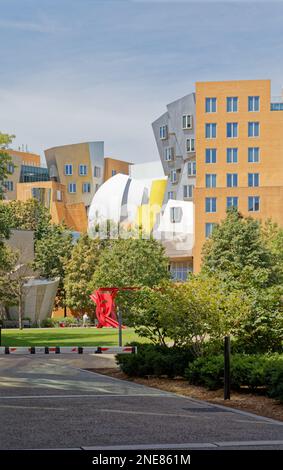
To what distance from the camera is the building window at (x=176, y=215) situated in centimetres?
11931

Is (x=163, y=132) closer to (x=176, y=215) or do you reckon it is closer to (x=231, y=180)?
(x=176, y=215)

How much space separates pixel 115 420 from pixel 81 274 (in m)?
84.3

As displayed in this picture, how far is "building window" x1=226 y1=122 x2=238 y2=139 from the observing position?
97375mm

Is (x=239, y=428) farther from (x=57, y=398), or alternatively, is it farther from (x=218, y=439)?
(x=57, y=398)

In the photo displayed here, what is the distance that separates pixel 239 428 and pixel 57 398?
5.34 m

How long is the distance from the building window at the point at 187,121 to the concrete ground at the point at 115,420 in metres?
104

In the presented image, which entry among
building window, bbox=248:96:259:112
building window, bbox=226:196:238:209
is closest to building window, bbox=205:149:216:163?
building window, bbox=226:196:238:209

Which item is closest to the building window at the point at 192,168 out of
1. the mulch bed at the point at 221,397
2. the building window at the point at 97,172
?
the building window at the point at 97,172

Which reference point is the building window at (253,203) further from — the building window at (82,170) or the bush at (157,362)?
the building window at (82,170)

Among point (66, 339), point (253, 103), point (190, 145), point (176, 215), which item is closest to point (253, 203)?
point (253, 103)

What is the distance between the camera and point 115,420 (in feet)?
45.1
